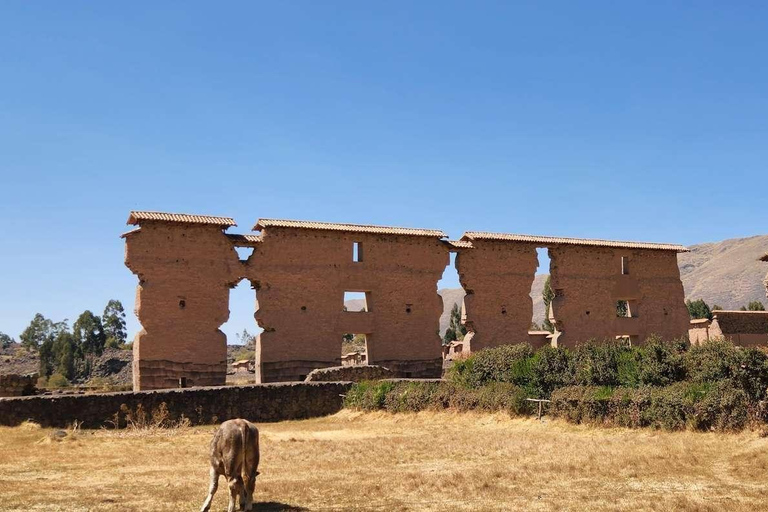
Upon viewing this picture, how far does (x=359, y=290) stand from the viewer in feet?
110

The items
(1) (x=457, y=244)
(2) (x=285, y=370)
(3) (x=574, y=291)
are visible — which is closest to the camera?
(2) (x=285, y=370)

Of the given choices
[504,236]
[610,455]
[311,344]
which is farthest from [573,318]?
[610,455]

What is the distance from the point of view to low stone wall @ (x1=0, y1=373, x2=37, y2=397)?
88.3ft

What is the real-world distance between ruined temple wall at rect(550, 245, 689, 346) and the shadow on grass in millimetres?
26355

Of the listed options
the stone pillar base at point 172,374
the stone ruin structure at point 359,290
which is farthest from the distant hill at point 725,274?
the stone pillar base at point 172,374

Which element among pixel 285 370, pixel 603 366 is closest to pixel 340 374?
pixel 285 370

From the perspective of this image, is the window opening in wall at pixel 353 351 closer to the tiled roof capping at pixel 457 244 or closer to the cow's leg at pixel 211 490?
the tiled roof capping at pixel 457 244

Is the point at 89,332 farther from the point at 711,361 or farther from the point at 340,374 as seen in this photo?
the point at 711,361

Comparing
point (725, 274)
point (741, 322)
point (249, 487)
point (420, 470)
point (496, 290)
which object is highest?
point (725, 274)

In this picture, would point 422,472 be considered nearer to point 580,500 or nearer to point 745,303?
point 580,500

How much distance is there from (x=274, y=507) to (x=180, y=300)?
66.8 ft

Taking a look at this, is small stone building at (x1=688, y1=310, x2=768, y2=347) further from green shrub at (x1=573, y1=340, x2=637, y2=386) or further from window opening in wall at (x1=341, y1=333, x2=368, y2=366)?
green shrub at (x1=573, y1=340, x2=637, y2=386)

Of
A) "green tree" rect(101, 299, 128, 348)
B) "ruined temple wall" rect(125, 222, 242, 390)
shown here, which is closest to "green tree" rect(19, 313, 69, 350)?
"green tree" rect(101, 299, 128, 348)

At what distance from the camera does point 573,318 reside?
3650 centimetres
